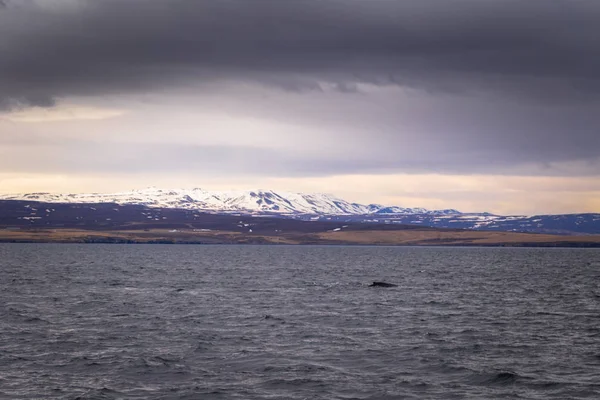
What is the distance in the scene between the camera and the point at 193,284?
118 meters

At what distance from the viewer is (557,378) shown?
44312 mm

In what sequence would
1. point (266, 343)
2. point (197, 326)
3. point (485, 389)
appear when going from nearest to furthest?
point (485, 389), point (266, 343), point (197, 326)

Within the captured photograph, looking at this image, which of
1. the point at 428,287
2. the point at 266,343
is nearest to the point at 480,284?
the point at 428,287

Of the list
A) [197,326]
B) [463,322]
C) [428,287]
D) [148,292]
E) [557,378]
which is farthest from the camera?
[428,287]

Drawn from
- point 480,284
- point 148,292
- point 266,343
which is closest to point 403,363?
point 266,343

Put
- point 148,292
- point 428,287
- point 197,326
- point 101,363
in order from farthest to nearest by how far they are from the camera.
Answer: point 428,287, point 148,292, point 197,326, point 101,363

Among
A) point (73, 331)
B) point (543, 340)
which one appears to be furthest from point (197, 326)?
point (543, 340)

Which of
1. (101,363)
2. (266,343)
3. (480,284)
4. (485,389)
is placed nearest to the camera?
(485,389)

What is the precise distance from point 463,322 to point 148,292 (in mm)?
45484

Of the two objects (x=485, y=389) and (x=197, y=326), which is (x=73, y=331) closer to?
(x=197, y=326)

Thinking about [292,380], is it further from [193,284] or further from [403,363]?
[193,284]

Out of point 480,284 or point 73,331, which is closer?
point 73,331

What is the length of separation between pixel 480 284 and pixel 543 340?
226 ft

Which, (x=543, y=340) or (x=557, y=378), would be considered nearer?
(x=557, y=378)
